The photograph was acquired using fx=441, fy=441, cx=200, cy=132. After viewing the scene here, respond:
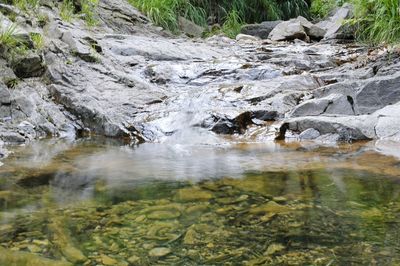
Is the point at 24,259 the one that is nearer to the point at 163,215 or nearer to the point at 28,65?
the point at 163,215

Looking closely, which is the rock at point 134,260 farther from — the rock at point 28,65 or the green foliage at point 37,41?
the green foliage at point 37,41

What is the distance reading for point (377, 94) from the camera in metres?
4.84

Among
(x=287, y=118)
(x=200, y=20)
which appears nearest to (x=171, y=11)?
(x=200, y=20)

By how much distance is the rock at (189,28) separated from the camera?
1089 centimetres

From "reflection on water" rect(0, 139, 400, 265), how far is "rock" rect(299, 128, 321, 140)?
95cm

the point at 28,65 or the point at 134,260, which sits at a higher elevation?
the point at 28,65

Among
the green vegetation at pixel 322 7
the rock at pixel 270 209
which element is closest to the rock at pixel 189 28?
the green vegetation at pixel 322 7

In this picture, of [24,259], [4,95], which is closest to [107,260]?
[24,259]

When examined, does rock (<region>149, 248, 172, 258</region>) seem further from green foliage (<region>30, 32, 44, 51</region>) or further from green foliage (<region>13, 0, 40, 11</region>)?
green foliage (<region>13, 0, 40, 11</region>)

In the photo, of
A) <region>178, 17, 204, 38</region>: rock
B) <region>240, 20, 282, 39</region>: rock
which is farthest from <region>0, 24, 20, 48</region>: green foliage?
<region>240, 20, 282, 39</region>: rock

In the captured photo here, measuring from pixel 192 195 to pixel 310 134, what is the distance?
248 cm

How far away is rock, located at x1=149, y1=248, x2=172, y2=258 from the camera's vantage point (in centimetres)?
159

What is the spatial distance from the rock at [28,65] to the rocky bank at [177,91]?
0.5 inches

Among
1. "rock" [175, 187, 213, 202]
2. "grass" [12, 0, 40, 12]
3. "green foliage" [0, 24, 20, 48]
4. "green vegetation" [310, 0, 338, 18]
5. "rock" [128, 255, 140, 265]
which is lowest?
"rock" [128, 255, 140, 265]
